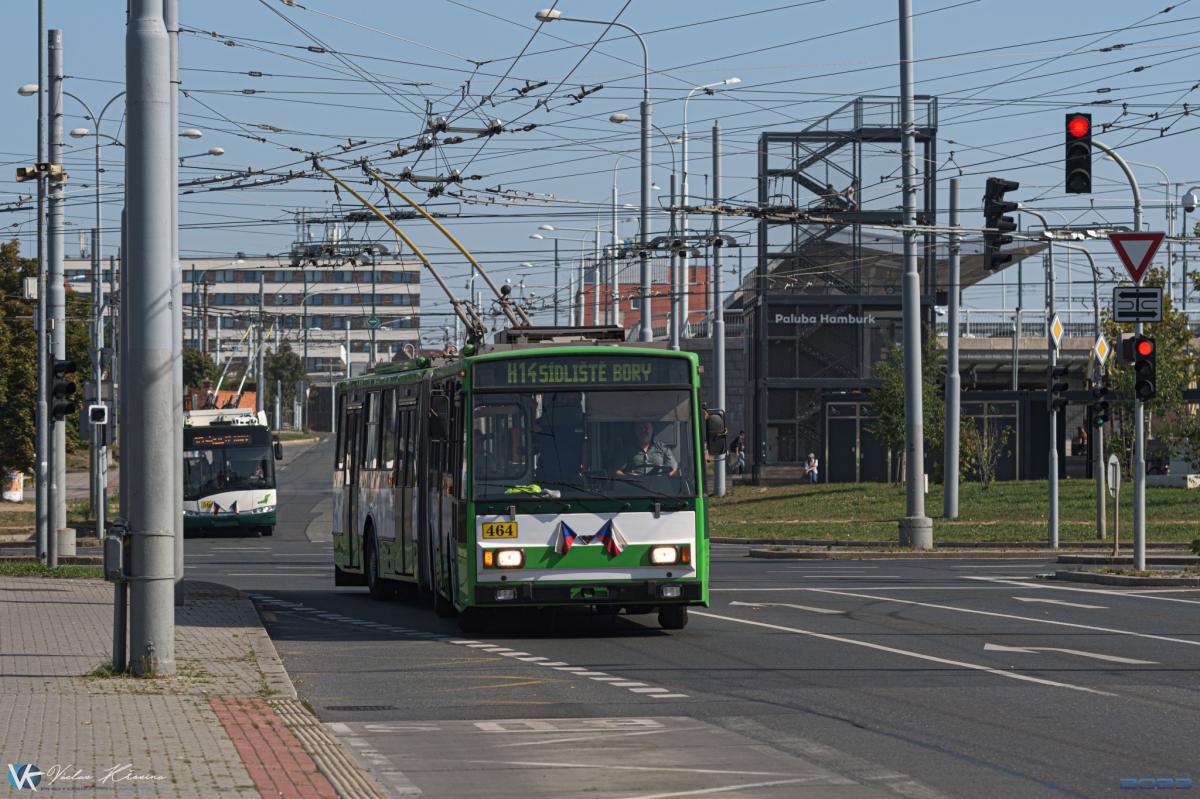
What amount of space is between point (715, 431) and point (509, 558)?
2357mm

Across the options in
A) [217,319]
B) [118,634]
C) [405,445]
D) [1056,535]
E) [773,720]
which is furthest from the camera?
[217,319]

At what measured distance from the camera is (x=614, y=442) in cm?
1797

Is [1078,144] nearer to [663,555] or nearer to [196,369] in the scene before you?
[663,555]

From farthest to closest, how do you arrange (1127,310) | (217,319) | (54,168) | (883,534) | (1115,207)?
1. (217,319)
2. (1115,207)
3. (883,534)
4. (54,168)
5. (1127,310)

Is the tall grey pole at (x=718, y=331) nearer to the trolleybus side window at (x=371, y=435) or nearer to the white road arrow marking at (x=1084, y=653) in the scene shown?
the trolleybus side window at (x=371, y=435)

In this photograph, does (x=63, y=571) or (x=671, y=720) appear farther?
(x=63, y=571)

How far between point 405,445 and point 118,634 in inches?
349

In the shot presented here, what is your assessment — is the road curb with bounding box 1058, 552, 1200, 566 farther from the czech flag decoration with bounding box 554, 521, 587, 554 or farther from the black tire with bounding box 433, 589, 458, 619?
the czech flag decoration with bounding box 554, 521, 587, 554

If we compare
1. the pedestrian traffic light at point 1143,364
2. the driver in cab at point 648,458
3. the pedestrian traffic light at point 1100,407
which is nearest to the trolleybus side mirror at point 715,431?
the driver in cab at point 648,458

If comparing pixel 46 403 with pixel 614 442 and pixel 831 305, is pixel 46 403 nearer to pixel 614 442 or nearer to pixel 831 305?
pixel 614 442

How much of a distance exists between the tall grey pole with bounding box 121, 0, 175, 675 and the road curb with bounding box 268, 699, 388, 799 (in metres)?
1.51

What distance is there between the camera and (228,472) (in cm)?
4809

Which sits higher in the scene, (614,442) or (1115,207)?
(1115,207)

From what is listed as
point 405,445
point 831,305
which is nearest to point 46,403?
point 405,445
